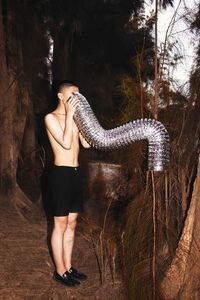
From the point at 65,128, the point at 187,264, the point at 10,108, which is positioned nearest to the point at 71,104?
the point at 65,128

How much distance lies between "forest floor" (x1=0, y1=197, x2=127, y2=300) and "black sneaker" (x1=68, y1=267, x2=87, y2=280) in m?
0.06

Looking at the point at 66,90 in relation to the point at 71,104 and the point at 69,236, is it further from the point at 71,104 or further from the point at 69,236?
the point at 69,236

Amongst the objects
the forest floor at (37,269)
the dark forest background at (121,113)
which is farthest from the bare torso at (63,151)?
the forest floor at (37,269)

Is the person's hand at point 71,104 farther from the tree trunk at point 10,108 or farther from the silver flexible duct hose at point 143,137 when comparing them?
the tree trunk at point 10,108

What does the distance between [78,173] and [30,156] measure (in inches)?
196

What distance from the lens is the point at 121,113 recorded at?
15.4ft

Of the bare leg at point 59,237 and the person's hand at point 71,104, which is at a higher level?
the person's hand at point 71,104

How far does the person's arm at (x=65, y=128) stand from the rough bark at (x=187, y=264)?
956 millimetres

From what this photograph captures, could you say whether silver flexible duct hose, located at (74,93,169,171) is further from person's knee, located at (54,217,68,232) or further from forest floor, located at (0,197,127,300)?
forest floor, located at (0,197,127,300)

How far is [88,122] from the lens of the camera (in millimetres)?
3160

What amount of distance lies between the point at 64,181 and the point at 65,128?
1.61ft

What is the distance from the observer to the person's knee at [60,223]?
3709 mm

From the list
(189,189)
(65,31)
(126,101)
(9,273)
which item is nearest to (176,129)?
(189,189)

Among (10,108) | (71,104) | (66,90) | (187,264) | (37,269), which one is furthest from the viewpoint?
(10,108)
